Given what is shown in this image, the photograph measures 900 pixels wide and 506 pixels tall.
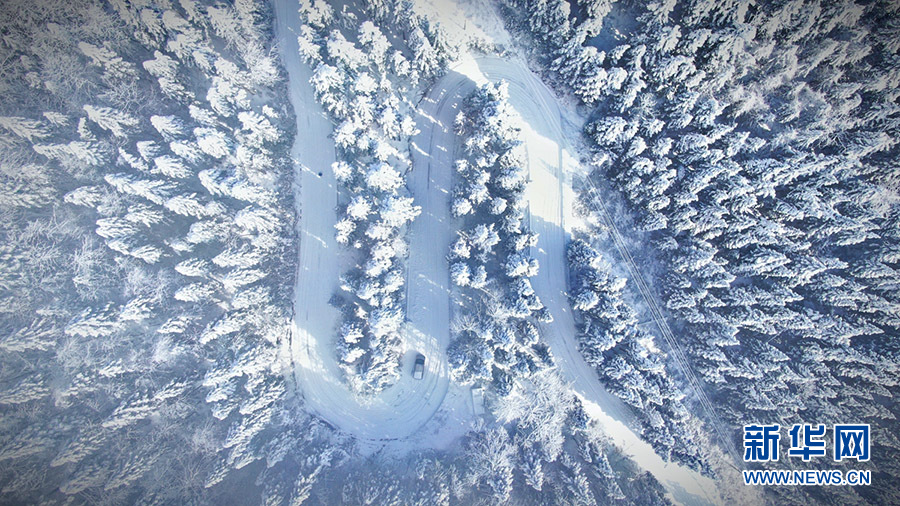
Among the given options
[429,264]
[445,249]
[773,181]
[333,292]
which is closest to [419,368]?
[429,264]

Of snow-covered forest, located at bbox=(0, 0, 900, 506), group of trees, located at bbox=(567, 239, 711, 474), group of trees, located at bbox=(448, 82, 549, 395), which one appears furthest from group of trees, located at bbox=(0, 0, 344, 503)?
group of trees, located at bbox=(567, 239, 711, 474)

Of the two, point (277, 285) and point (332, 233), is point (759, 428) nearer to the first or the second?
point (332, 233)

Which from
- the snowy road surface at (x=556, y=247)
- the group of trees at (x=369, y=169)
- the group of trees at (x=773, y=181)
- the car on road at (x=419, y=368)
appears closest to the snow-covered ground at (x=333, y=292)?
the car on road at (x=419, y=368)

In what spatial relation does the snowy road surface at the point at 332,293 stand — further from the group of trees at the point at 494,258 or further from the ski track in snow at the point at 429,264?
the group of trees at the point at 494,258

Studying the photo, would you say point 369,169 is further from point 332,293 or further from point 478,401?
point 478,401

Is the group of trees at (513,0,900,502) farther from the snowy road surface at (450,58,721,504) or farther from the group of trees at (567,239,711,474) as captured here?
the group of trees at (567,239,711,474)
